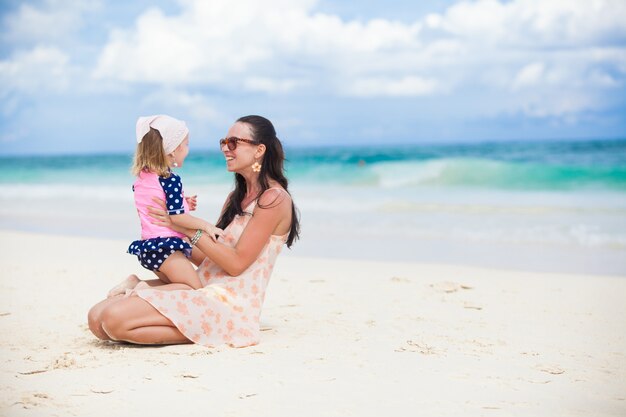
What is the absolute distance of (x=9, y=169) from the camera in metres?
38.3

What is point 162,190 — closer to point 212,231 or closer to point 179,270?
point 212,231

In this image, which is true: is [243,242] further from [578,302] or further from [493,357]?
[578,302]

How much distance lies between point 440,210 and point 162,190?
10230mm

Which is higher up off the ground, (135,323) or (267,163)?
(267,163)

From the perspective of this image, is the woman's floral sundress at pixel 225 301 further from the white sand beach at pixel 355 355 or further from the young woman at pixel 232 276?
the white sand beach at pixel 355 355

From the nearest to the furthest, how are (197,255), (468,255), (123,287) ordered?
(123,287) → (197,255) → (468,255)

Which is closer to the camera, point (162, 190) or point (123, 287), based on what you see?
point (162, 190)

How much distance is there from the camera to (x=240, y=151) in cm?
463

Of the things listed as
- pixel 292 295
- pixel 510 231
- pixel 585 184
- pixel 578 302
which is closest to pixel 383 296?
pixel 292 295

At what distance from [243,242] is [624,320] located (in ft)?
10.8

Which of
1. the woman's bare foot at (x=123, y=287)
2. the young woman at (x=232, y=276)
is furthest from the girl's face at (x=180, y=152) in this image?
the woman's bare foot at (x=123, y=287)

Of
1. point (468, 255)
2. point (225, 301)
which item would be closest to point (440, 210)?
point (468, 255)

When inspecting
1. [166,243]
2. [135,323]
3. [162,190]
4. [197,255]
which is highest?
[162,190]

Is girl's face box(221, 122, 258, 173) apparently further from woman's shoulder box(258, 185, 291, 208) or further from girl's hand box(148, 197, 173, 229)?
girl's hand box(148, 197, 173, 229)
